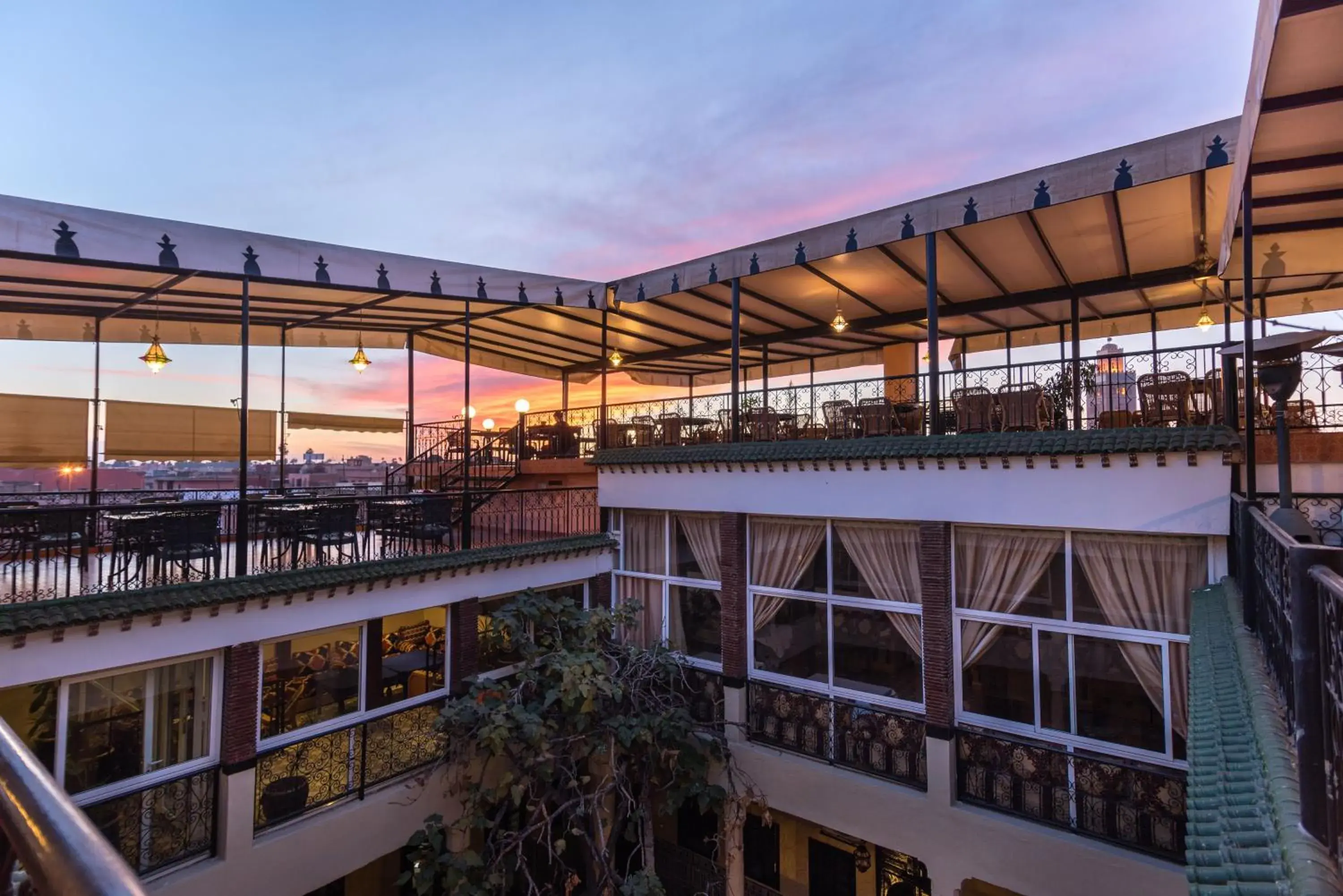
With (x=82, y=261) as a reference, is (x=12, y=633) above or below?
below

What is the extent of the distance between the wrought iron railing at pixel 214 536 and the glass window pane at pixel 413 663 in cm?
125

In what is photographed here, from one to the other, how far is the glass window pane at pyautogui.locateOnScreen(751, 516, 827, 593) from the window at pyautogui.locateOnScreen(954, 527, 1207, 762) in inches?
71.0

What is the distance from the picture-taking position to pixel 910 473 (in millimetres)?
7629

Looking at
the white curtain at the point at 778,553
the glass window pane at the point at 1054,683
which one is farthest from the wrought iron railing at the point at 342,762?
the glass window pane at the point at 1054,683

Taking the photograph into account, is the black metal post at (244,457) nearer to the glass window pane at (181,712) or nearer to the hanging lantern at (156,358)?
the glass window pane at (181,712)

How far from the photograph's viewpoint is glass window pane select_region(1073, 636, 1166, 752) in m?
6.44

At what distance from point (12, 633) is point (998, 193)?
10.2 metres

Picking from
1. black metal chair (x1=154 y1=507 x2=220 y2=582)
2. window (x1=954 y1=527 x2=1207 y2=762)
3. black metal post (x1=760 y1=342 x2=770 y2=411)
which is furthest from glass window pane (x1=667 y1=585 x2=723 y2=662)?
black metal chair (x1=154 y1=507 x2=220 y2=582)

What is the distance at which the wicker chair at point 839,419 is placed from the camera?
927 centimetres

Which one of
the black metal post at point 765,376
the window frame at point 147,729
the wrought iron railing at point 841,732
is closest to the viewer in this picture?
the window frame at point 147,729

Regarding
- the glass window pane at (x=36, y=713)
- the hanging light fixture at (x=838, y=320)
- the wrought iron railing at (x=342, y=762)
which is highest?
the hanging light fixture at (x=838, y=320)

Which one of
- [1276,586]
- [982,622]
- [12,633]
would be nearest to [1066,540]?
[982,622]

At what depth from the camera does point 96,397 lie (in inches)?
370

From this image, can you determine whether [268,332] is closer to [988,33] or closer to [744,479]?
[744,479]
